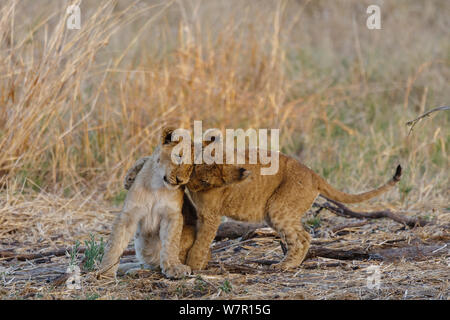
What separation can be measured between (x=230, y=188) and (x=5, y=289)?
1.48 metres

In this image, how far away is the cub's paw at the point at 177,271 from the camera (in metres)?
3.65

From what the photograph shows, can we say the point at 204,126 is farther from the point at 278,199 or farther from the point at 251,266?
the point at 251,266

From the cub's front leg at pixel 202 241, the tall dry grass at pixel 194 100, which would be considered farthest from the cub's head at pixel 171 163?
the tall dry grass at pixel 194 100

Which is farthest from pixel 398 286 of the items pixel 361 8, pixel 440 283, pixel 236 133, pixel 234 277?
pixel 361 8

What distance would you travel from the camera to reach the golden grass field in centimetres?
368

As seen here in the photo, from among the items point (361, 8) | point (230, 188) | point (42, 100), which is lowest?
point (230, 188)

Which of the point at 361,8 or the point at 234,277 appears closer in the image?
the point at 234,277

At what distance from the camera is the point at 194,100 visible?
6.73 meters

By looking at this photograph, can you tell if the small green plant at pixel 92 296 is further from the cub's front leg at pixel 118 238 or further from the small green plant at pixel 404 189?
the small green plant at pixel 404 189

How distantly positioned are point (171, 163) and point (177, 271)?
609mm

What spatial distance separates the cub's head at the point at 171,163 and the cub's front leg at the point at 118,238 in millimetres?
287

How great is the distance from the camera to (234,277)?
3.65 meters

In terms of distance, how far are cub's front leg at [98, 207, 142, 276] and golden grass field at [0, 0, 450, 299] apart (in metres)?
0.13
